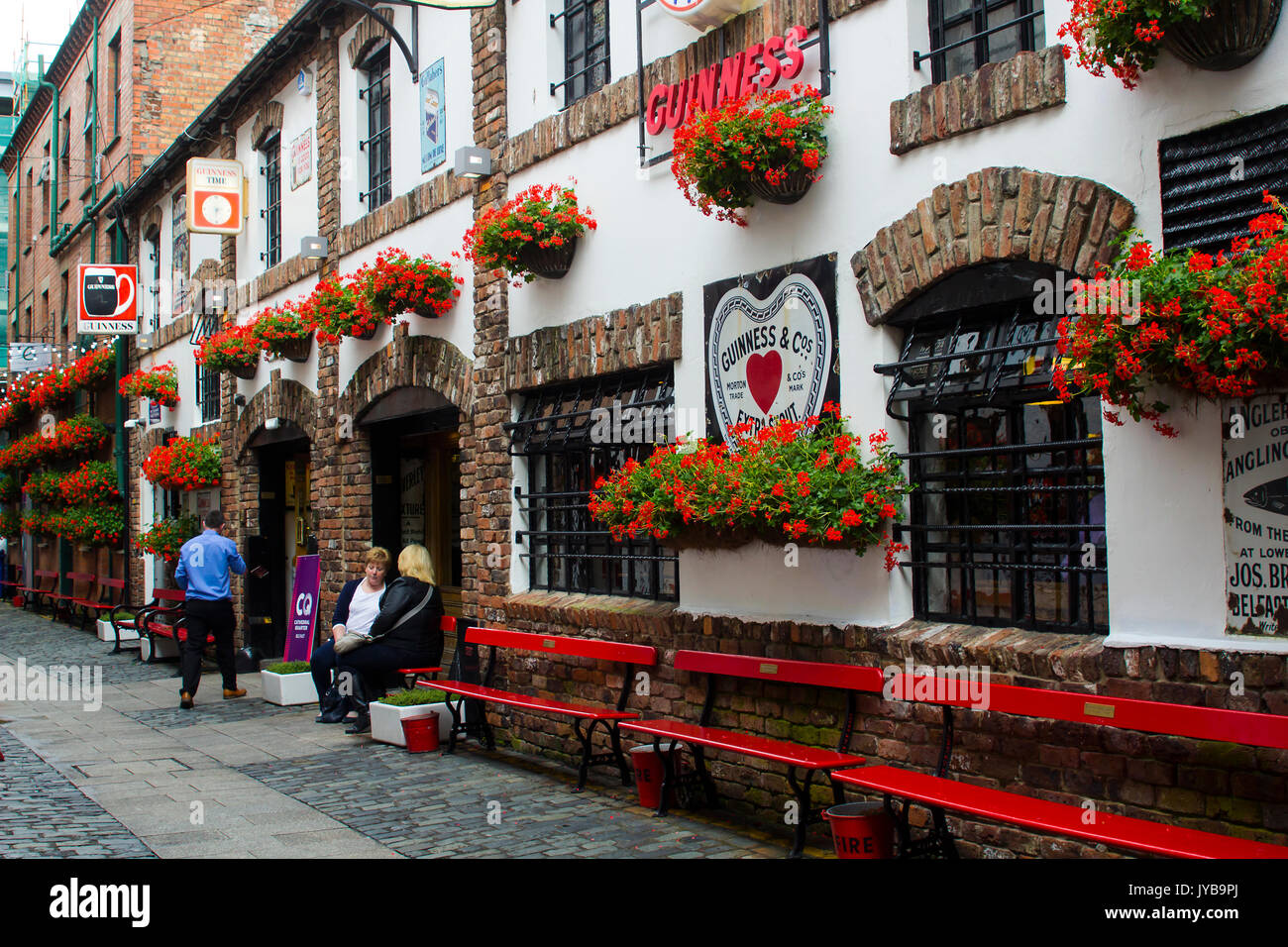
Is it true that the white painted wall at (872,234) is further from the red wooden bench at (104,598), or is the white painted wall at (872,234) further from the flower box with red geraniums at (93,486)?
the flower box with red geraniums at (93,486)

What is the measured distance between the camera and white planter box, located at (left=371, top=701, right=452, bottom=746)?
8.91 meters

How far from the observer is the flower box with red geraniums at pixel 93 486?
1977cm

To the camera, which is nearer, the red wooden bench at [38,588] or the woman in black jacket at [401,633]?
the woman in black jacket at [401,633]

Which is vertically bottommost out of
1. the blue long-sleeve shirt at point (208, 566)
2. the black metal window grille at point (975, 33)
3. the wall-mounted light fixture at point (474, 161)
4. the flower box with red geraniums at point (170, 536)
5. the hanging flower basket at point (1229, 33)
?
the blue long-sleeve shirt at point (208, 566)

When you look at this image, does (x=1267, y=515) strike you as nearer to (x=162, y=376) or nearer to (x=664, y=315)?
(x=664, y=315)

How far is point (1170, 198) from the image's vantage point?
4805 mm

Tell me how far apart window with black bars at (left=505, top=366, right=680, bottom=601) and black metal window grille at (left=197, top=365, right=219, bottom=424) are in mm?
8749

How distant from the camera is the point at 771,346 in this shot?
680 cm

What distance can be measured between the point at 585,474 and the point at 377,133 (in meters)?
5.09

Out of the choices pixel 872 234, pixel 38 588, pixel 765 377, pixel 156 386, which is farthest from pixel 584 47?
pixel 38 588

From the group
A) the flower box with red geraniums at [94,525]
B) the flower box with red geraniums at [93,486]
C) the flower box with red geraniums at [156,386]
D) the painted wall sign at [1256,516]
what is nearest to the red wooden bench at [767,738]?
the painted wall sign at [1256,516]

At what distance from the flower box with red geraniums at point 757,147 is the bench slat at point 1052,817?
10.0ft

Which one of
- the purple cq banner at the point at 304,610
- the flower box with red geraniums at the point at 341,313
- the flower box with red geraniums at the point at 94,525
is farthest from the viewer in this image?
the flower box with red geraniums at the point at 94,525

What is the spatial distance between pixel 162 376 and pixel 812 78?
44.9 ft
